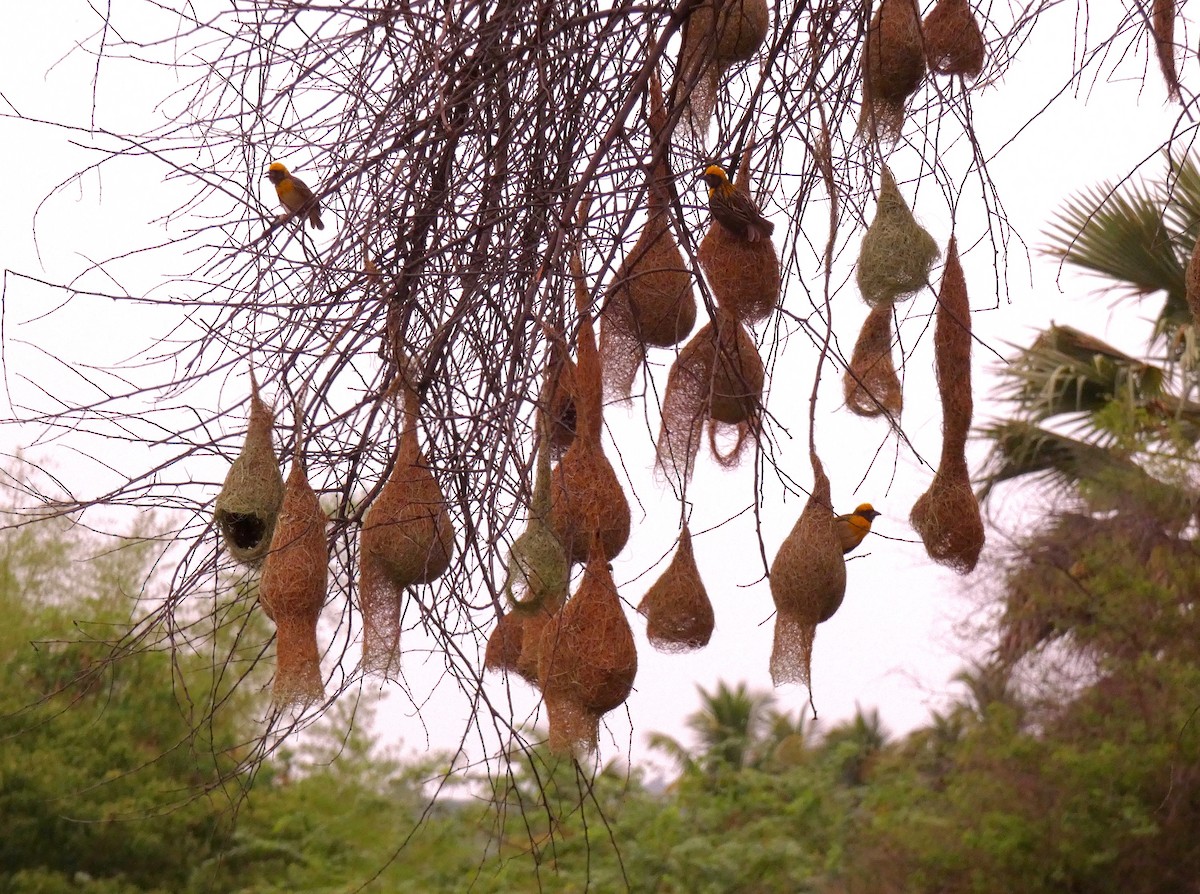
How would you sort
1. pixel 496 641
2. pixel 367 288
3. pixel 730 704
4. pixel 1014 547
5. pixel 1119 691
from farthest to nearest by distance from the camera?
pixel 730 704
pixel 1014 547
pixel 1119 691
pixel 496 641
pixel 367 288

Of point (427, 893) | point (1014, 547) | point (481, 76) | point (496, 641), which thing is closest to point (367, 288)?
point (481, 76)

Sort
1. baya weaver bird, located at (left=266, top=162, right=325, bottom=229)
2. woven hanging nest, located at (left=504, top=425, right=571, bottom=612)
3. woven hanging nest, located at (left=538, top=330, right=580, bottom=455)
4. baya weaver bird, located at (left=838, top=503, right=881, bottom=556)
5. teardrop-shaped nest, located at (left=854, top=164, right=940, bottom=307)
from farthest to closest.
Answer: baya weaver bird, located at (left=266, top=162, right=325, bottom=229) → baya weaver bird, located at (left=838, top=503, right=881, bottom=556) → teardrop-shaped nest, located at (left=854, top=164, right=940, bottom=307) → woven hanging nest, located at (left=504, top=425, right=571, bottom=612) → woven hanging nest, located at (left=538, top=330, right=580, bottom=455)

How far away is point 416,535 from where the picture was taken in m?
1.85

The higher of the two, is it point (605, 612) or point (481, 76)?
point (481, 76)

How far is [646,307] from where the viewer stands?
2.10 meters

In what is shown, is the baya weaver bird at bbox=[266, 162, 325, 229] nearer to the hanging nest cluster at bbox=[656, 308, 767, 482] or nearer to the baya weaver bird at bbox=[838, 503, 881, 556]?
the hanging nest cluster at bbox=[656, 308, 767, 482]

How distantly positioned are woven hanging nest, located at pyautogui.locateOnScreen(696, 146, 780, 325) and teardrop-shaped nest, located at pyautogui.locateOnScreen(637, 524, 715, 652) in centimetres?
34

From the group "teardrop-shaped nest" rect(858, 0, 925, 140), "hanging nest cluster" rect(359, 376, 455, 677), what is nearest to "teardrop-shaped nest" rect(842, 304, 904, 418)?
"teardrop-shaped nest" rect(858, 0, 925, 140)

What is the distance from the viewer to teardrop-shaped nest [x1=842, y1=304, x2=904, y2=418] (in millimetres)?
2311

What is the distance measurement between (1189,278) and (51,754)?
19.8 ft

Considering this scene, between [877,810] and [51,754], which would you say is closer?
[51,754]

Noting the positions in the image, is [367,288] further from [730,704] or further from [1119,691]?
[730,704]

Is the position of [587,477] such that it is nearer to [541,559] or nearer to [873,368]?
[541,559]

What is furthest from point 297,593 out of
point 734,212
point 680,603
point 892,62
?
point 892,62
